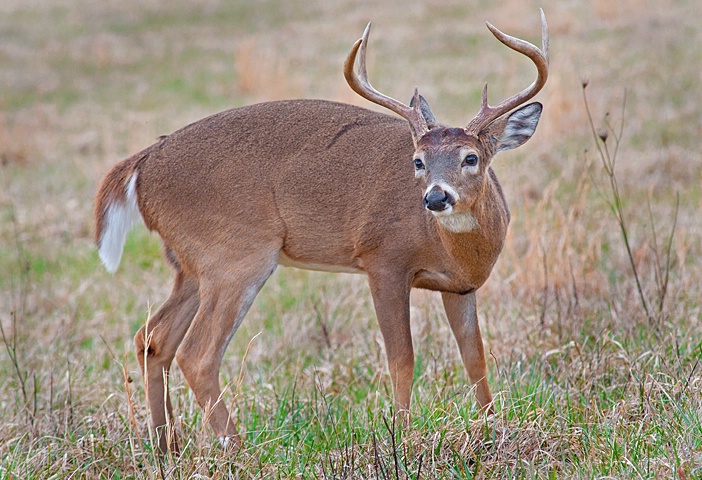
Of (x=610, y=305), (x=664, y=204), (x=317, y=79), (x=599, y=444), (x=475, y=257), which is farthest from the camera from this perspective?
(x=317, y=79)

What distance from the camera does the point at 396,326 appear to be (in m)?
4.25

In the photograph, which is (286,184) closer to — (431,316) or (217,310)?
(217,310)

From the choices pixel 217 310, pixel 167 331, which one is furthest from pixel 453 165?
pixel 167 331

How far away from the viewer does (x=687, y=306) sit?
16.4 feet

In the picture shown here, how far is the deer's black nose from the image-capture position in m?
3.70

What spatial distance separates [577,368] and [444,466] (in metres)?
1.17

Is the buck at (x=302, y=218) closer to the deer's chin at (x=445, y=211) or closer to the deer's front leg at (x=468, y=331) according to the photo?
the deer's front leg at (x=468, y=331)

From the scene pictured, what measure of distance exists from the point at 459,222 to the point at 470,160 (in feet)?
0.91

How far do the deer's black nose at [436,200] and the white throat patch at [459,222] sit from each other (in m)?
0.32

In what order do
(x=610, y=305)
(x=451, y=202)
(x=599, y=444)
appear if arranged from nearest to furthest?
1. (x=599, y=444)
2. (x=451, y=202)
3. (x=610, y=305)

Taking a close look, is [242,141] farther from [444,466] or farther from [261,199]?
[444,466]

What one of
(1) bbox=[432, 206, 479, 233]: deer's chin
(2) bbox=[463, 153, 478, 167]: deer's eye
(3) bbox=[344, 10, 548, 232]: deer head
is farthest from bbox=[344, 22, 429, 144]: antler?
(1) bbox=[432, 206, 479, 233]: deer's chin

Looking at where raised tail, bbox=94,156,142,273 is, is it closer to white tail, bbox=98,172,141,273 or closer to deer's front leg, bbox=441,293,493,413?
white tail, bbox=98,172,141,273

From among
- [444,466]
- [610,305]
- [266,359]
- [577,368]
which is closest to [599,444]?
[444,466]
